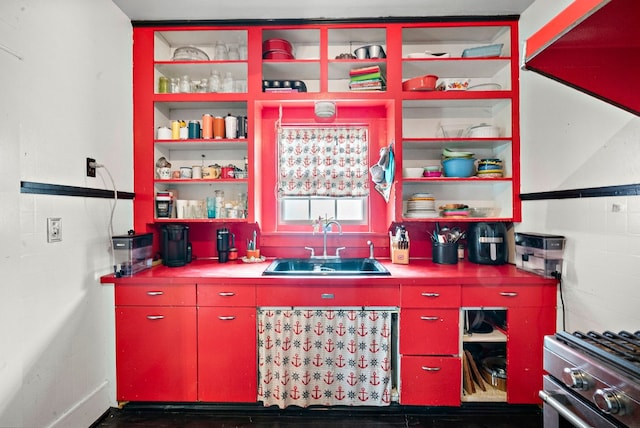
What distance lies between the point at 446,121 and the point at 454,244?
109 cm

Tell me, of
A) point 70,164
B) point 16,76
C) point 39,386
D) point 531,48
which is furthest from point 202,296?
point 531,48

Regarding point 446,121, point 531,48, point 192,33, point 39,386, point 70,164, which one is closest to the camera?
point 531,48

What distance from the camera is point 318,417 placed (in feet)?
6.51

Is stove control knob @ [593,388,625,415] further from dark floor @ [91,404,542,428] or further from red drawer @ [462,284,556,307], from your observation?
dark floor @ [91,404,542,428]

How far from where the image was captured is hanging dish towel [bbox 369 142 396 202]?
2.38 metres

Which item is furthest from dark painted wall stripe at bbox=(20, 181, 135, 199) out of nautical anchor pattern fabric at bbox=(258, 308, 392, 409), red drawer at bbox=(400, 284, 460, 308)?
red drawer at bbox=(400, 284, 460, 308)

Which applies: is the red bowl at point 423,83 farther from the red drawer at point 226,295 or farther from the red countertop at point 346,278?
the red drawer at point 226,295

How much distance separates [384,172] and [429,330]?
1.23m

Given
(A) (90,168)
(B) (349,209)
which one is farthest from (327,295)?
(A) (90,168)

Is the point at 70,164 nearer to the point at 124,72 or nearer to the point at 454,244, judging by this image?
the point at 124,72

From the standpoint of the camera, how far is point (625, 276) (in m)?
1.55

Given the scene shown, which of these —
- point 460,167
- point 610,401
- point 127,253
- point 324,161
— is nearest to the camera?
point 610,401

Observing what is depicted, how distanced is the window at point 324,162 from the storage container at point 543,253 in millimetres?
1271

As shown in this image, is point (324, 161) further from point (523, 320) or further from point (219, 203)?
point (523, 320)
